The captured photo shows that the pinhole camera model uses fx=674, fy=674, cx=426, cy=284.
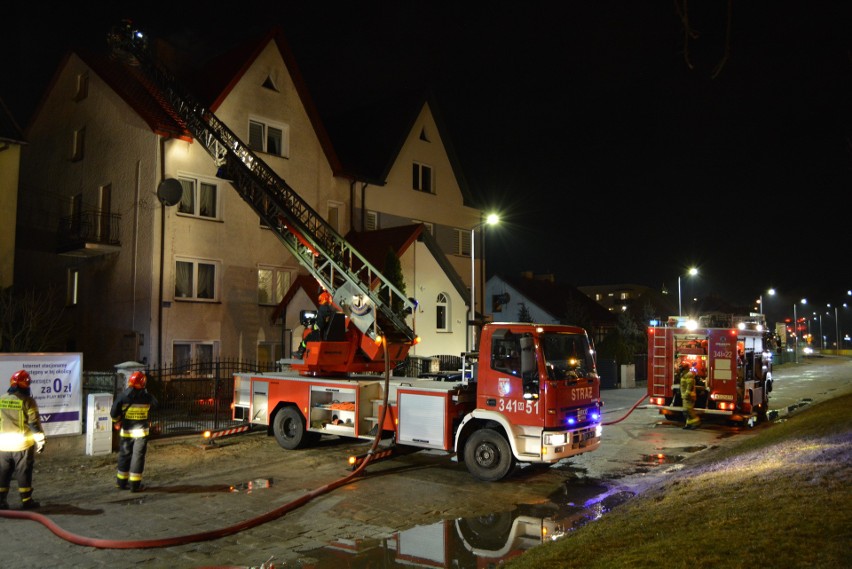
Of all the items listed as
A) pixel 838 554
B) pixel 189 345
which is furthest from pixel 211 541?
pixel 189 345

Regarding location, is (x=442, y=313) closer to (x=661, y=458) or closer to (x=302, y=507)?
(x=661, y=458)

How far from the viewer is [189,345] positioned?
70.9 feet

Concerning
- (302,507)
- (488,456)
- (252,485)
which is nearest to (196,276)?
(252,485)

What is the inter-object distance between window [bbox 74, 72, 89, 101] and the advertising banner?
1539 cm

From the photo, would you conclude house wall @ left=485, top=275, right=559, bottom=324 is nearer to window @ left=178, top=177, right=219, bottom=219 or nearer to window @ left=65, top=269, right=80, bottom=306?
window @ left=178, top=177, right=219, bottom=219

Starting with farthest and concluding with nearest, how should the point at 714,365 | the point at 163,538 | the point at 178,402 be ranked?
the point at 178,402 → the point at 714,365 → the point at 163,538

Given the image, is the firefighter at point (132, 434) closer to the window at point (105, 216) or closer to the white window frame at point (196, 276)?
the white window frame at point (196, 276)

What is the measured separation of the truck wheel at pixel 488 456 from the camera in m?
10.1

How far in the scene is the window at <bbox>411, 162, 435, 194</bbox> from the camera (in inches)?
1175

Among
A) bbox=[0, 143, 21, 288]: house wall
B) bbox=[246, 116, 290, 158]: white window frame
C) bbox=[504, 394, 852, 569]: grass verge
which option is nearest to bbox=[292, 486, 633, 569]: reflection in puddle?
bbox=[504, 394, 852, 569]: grass verge

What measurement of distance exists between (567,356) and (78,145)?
21159 millimetres

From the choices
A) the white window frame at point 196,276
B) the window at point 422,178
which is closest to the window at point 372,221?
the window at point 422,178

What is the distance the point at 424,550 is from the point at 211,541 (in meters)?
2.28

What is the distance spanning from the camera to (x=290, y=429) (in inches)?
515
